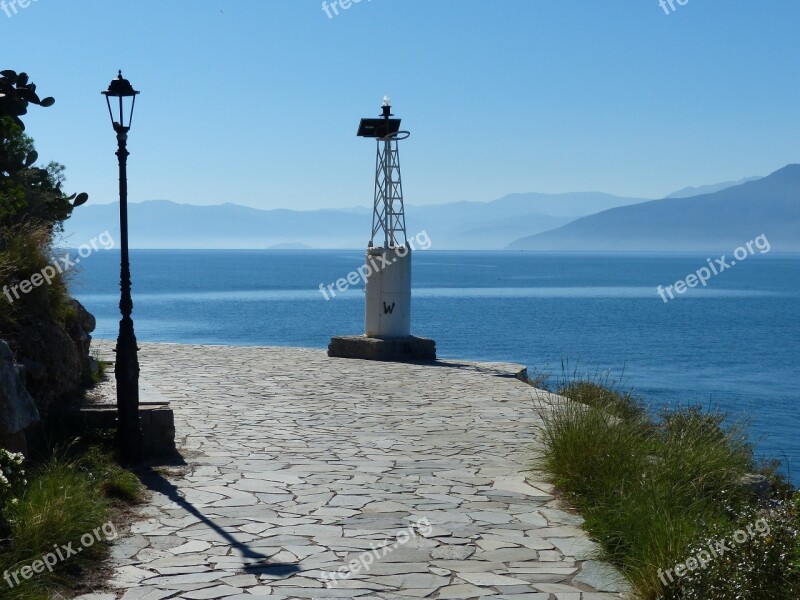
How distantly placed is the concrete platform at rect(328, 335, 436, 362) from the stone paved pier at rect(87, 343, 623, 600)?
446 centimetres

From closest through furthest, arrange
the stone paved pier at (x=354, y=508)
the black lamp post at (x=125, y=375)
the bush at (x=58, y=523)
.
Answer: the bush at (x=58, y=523)
the stone paved pier at (x=354, y=508)
the black lamp post at (x=125, y=375)

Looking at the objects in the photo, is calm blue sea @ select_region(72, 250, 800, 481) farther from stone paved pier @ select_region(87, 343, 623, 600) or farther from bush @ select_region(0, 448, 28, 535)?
bush @ select_region(0, 448, 28, 535)

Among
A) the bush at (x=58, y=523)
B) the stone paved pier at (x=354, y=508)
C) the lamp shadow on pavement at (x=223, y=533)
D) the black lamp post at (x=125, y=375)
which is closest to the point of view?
the bush at (x=58, y=523)

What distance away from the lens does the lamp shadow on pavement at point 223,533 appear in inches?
238

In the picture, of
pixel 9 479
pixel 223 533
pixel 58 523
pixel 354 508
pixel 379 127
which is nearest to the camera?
pixel 58 523

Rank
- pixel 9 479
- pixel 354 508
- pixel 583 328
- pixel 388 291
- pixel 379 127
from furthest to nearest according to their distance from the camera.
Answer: pixel 583 328
pixel 379 127
pixel 388 291
pixel 354 508
pixel 9 479

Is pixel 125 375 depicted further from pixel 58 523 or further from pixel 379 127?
pixel 379 127

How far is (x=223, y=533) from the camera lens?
22.4ft

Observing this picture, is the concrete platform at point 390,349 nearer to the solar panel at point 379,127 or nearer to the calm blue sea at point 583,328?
the calm blue sea at point 583,328

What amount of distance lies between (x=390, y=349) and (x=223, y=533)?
11.3 meters

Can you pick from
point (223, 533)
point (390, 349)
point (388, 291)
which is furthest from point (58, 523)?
point (388, 291)

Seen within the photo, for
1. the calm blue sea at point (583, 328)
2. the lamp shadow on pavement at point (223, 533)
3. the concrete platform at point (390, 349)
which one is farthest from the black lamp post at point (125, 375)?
the concrete platform at point (390, 349)

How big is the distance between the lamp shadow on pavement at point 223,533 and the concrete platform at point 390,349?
9.59 metres

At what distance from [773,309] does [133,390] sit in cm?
7337
